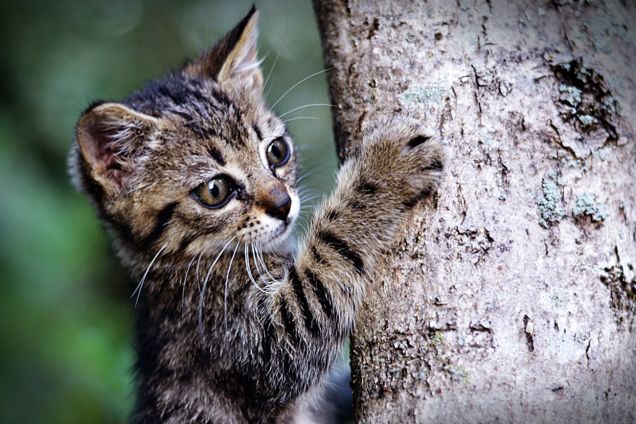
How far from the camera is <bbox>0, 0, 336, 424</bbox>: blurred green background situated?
14.2 ft

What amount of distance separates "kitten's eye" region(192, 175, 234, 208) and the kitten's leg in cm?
48

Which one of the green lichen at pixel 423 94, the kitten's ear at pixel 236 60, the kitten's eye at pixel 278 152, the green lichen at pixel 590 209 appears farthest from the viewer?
the kitten's ear at pixel 236 60

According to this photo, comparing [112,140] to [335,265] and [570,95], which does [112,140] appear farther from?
[570,95]

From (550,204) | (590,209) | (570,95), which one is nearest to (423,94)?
(570,95)

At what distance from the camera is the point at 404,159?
299 cm

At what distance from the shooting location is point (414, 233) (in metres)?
2.62

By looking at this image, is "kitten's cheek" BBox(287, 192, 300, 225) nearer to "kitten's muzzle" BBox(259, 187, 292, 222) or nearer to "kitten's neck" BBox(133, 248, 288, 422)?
"kitten's muzzle" BBox(259, 187, 292, 222)

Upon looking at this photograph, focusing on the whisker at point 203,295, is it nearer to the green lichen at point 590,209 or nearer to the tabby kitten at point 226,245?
the tabby kitten at point 226,245

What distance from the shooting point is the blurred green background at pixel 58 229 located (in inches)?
170

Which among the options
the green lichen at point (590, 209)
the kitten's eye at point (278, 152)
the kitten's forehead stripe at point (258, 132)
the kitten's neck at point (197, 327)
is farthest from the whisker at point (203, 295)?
the green lichen at point (590, 209)

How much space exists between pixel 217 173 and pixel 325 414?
61.6 inches

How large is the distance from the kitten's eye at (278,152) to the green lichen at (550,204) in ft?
5.42

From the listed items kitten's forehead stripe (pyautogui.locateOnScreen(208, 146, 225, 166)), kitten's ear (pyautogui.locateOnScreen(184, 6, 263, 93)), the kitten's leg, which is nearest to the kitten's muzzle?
the kitten's leg

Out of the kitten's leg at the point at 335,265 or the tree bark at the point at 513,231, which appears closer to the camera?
the tree bark at the point at 513,231
